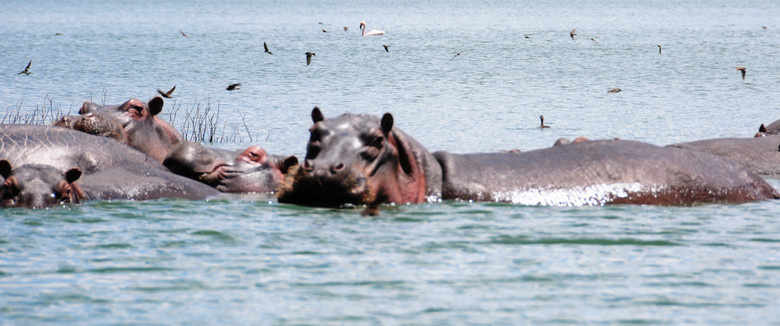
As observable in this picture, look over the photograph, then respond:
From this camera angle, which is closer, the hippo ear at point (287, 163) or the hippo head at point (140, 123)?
the hippo ear at point (287, 163)

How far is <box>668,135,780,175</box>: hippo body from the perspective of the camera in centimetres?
1498

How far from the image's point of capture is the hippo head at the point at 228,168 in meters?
12.8

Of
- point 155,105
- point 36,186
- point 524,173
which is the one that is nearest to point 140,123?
point 155,105

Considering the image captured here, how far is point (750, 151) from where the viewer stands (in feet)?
50.1

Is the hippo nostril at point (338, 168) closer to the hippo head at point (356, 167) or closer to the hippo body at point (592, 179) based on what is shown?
the hippo head at point (356, 167)

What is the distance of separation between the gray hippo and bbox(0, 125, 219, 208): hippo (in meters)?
6.62

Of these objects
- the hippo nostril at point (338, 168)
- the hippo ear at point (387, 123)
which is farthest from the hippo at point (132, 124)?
the hippo nostril at point (338, 168)

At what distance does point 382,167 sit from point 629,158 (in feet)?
8.09

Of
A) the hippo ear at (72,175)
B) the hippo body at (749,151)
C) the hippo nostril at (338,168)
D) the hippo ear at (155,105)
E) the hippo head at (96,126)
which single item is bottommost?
the hippo body at (749,151)

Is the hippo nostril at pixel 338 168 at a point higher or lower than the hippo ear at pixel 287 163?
higher

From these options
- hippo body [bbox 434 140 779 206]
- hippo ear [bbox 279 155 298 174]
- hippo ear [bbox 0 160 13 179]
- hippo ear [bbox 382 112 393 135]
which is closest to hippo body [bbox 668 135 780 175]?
hippo body [bbox 434 140 779 206]

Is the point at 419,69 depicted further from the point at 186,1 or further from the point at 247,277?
the point at 186,1

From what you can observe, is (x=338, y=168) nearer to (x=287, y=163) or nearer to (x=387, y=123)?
(x=387, y=123)

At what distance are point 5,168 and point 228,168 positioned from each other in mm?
2875
